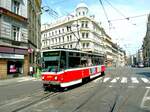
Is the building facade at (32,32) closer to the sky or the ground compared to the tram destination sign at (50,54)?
closer to the sky

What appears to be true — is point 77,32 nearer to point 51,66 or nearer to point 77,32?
point 77,32

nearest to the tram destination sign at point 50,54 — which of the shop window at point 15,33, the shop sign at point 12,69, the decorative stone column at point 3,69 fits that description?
the decorative stone column at point 3,69

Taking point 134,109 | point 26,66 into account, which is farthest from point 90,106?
point 26,66


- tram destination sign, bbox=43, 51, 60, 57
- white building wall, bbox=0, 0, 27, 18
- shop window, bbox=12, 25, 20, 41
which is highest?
white building wall, bbox=0, 0, 27, 18

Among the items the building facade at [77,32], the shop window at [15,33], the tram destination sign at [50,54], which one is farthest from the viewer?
the building facade at [77,32]

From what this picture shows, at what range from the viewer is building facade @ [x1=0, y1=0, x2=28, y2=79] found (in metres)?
26.2

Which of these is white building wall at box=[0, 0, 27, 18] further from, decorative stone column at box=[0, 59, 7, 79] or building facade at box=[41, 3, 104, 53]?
building facade at box=[41, 3, 104, 53]

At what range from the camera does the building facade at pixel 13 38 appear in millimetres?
26172

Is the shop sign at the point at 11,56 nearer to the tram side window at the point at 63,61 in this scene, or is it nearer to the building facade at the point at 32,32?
the building facade at the point at 32,32

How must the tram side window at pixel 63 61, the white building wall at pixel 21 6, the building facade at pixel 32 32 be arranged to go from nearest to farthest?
the tram side window at pixel 63 61
the white building wall at pixel 21 6
the building facade at pixel 32 32

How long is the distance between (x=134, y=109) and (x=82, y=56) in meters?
9.16

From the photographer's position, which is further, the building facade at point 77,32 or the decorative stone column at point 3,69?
the building facade at point 77,32

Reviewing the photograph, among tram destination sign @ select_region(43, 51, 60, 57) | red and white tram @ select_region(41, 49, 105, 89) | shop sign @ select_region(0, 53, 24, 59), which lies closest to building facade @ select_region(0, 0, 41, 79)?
shop sign @ select_region(0, 53, 24, 59)

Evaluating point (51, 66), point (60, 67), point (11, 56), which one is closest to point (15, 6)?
point (11, 56)
